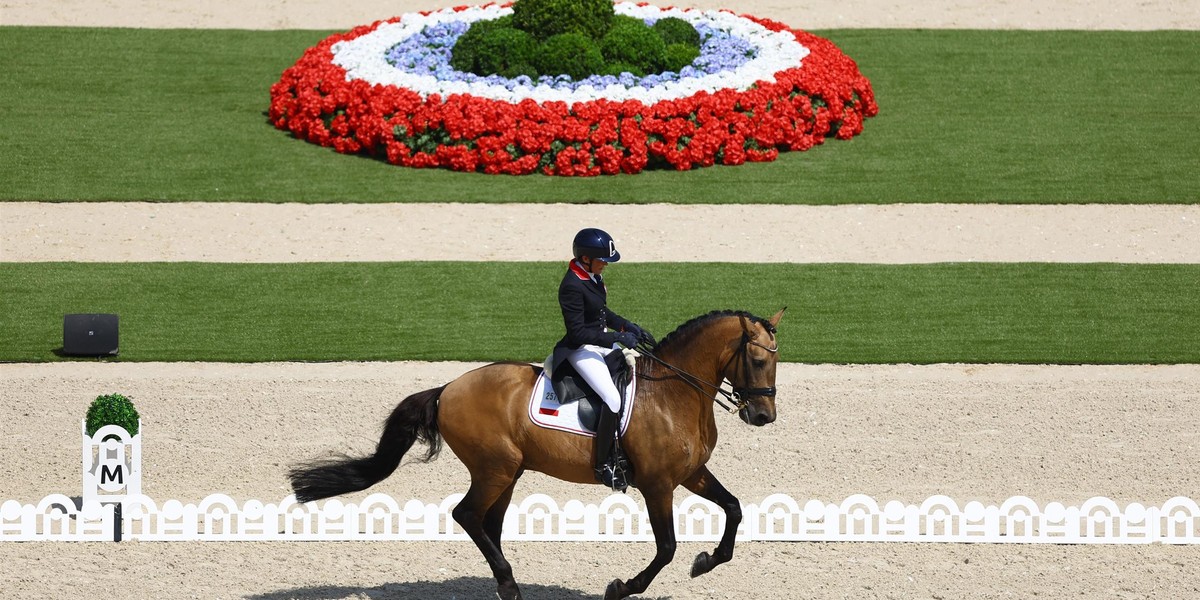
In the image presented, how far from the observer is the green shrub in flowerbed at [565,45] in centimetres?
2131

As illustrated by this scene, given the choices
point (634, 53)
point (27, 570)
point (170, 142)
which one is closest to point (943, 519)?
point (27, 570)

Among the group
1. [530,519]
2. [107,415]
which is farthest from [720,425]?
[107,415]

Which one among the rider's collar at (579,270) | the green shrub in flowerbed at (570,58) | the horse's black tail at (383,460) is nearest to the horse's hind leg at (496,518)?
the horse's black tail at (383,460)

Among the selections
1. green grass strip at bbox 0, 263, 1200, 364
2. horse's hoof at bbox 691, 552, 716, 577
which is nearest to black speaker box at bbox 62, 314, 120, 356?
green grass strip at bbox 0, 263, 1200, 364

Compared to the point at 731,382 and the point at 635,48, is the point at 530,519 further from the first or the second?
the point at 635,48

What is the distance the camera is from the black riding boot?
9656mm

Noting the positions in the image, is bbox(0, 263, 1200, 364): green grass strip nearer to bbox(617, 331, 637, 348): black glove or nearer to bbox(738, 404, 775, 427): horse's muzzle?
bbox(617, 331, 637, 348): black glove

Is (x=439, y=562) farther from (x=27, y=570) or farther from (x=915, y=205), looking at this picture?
(x=915, y=205)

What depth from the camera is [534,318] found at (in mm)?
15914

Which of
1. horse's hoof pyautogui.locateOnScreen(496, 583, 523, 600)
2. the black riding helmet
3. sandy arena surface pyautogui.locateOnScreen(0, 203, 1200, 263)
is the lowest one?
horse's hoof pyautogui.locateOnScreen(496, 583, 523, 600)

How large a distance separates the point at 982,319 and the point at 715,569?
20.4 ft

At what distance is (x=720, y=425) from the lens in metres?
13.4

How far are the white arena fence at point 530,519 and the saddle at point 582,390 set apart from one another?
132 centimetres

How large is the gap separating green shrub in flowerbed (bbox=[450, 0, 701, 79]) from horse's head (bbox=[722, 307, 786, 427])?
40.1 ft
